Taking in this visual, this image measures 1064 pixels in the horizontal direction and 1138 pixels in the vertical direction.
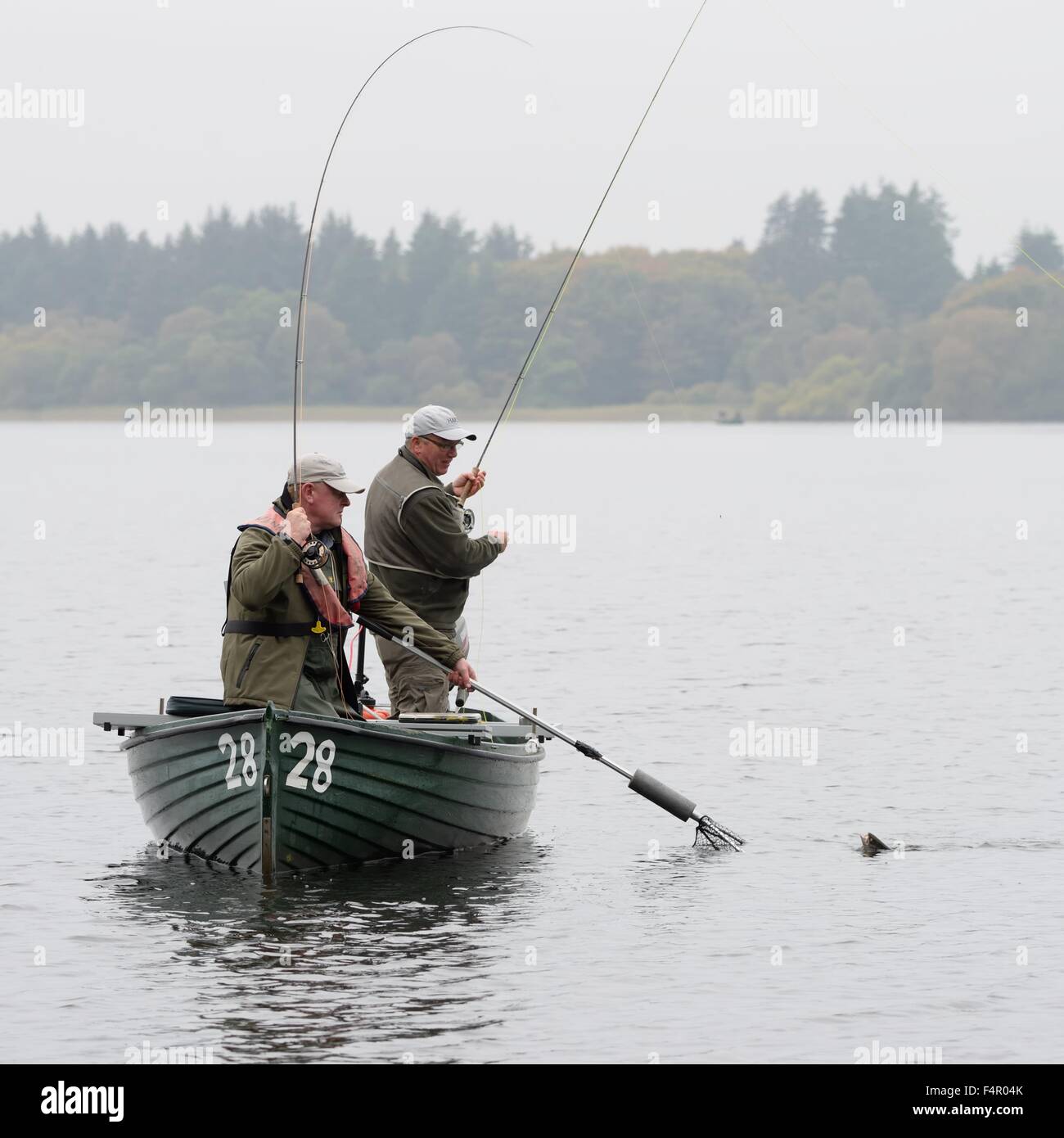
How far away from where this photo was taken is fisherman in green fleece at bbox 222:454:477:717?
9516 mm

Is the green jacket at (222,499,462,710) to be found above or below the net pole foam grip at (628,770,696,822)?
above

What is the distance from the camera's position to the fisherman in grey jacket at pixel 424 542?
10703mm

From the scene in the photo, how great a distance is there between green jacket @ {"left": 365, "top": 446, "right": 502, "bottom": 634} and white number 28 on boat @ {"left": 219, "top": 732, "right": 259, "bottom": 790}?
155 centimetres

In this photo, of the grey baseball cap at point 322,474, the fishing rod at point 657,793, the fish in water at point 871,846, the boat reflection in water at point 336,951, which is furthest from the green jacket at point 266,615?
the fish in water at point 871,846

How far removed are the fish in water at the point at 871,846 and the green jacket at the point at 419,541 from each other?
2.77m

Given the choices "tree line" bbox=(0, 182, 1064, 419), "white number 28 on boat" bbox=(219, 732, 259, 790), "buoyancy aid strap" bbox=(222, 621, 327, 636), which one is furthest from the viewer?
"tree line" bbox=(0, 182, 1064, 419)

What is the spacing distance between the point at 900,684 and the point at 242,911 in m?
11.2

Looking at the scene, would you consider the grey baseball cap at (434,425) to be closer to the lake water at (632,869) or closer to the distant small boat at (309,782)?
the distant small boat at (309,782)

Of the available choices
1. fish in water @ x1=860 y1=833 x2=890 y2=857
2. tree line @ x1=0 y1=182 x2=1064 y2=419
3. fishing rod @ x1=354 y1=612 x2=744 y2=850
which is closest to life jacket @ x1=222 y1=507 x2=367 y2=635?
fishing rod @ x1=354 y1=612 x2=744 y2=850

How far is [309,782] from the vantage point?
9.74 meters

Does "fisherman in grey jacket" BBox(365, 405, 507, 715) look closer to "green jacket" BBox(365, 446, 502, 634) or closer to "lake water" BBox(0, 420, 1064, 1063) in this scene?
"green jacket" BBox(365, 446, 502, 634)

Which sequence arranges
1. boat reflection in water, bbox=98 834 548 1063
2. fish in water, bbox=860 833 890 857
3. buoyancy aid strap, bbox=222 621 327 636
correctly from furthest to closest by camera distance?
fish in water, bbox=860 833 890 857
buoyancy aid strap, bbox=222 621 327 636
boat reflection in water, bbox=98 834 548 1063
